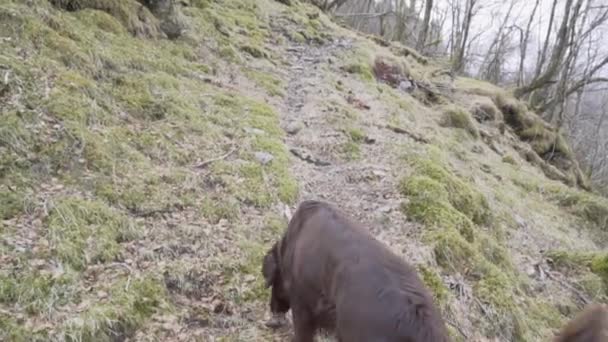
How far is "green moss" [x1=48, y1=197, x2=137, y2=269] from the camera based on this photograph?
402cm

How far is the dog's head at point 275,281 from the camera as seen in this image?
3908 mm

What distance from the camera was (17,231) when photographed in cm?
402

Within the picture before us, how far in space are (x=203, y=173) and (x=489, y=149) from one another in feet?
29.2

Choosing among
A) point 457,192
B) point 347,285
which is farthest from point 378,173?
point 347,285

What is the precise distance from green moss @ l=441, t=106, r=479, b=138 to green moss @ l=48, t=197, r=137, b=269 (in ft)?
31.1

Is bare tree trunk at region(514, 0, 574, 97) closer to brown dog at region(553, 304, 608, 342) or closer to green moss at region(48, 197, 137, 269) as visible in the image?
green moss at region(48, 197, 137, 269)

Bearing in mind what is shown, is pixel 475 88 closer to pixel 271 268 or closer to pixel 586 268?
pixel 586 268

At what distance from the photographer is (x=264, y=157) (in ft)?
21.3

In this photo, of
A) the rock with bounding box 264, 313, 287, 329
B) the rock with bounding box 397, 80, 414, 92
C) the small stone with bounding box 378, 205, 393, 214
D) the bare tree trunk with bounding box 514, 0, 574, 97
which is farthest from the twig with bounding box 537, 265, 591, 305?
the bare tree trunk with bounding box 514, 0, 574, 97

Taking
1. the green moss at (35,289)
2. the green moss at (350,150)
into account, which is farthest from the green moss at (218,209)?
the green moss at (350,150)

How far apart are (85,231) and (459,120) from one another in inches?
406

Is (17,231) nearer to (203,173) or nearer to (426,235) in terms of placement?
(203,173)

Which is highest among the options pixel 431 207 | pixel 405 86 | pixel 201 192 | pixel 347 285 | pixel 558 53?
pixel 558 53

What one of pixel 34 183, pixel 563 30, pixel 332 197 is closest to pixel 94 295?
pixel 34 183
